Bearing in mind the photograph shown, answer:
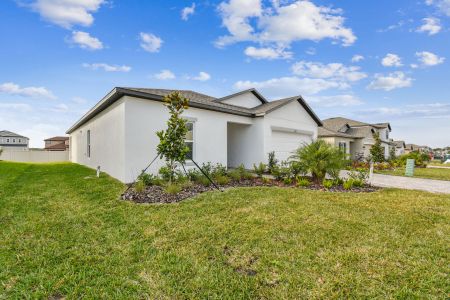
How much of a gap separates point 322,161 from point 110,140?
868 centimetres

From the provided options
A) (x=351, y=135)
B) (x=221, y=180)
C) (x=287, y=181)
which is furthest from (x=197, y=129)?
(x=351, y=135)

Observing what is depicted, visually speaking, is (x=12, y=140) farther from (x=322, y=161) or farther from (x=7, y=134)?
(x=322, y=161)

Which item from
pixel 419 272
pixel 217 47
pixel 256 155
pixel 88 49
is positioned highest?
pixel 217 47

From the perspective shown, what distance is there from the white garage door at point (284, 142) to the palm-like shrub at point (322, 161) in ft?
12.6

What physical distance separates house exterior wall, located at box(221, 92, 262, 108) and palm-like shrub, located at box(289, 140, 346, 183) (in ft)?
22.6

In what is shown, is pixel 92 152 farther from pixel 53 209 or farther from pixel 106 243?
pixel 106 243

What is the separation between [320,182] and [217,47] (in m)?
9.28

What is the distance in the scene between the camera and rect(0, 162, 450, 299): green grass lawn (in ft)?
8.09

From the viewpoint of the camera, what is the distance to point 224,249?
336 cm

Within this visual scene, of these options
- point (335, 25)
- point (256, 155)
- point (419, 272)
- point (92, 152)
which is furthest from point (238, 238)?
point (92, 152)

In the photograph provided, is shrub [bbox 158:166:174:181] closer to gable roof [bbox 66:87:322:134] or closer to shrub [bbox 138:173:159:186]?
shrub [bbox 138:173:159:186]

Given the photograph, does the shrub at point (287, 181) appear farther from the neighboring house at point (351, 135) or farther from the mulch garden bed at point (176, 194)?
the neighboring house at point (351, 135)

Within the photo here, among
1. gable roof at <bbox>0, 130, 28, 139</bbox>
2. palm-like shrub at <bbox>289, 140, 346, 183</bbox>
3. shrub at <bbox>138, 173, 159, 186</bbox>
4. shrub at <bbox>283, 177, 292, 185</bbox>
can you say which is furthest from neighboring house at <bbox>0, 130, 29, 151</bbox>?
palm-like shrub at <bbox>289, 140, 346, 183</bbox>

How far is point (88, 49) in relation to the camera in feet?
37.0
